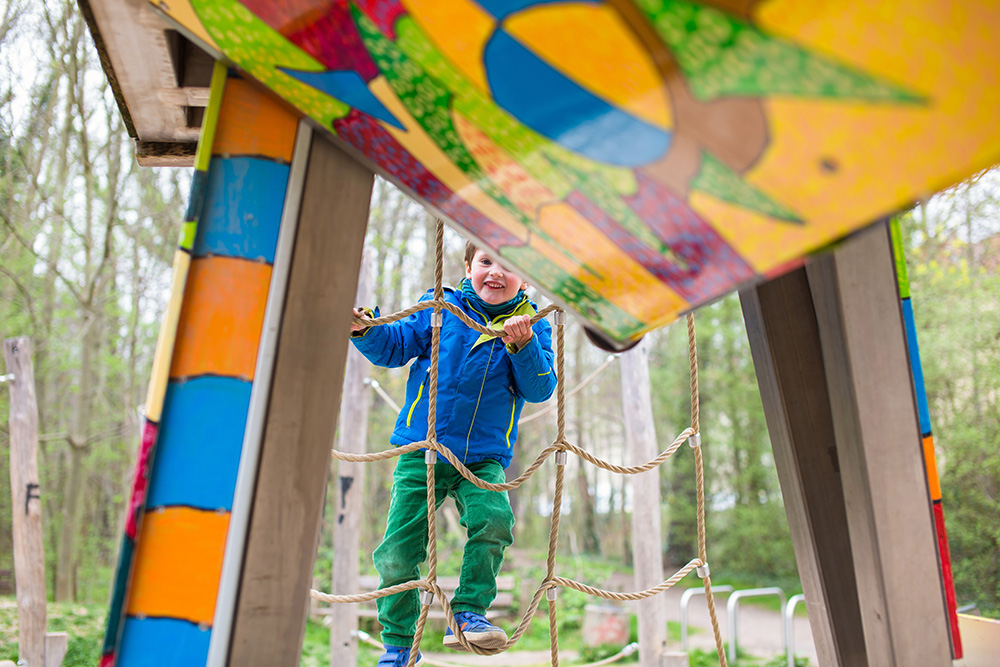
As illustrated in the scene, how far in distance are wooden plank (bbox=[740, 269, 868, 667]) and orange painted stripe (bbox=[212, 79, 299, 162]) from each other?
65 centimetres

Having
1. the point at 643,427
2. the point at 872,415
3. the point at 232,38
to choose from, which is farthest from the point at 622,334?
the point at 643,427

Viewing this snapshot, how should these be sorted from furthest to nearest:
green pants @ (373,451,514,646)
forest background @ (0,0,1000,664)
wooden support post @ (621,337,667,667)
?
1. forest background @ (0,0,1000,664)
2. wooden support post @ (621,337,667,667)
3. green pants @ (373,451,514,646)

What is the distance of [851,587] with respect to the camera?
1.00 meters

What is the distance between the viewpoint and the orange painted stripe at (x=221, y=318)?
744 mm

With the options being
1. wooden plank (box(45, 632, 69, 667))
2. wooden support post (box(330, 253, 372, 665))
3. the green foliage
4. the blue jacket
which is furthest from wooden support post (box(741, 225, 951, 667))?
the green foliage

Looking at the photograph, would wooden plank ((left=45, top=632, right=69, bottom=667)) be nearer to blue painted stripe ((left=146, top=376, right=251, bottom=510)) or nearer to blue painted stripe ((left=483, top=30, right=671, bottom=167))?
blue painted stripe ((left=146, top=376, right=251, bottom=510))

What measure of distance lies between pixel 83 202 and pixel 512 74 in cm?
697

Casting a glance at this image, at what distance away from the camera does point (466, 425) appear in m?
1.72

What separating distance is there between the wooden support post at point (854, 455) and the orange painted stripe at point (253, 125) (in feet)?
2.14

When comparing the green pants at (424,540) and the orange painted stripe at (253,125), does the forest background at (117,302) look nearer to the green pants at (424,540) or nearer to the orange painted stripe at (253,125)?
the green pants at (424,540)

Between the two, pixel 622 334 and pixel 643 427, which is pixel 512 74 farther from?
pixel 643 427

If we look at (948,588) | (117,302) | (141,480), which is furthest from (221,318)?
(117,302)

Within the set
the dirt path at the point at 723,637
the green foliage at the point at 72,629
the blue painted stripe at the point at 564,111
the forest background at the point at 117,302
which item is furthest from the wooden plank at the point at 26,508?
the blue painted stripe at the point at 564,111

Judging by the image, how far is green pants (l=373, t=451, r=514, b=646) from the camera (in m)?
1.60
